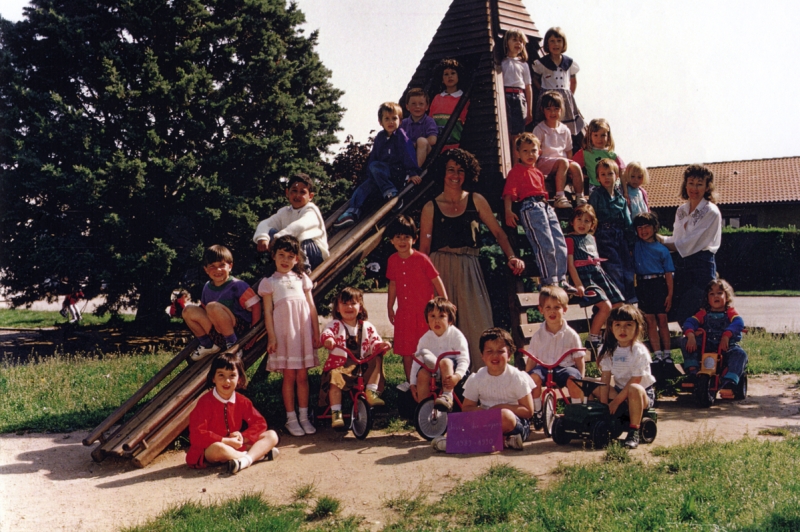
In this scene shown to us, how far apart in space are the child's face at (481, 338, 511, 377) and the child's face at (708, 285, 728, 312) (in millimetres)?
3118

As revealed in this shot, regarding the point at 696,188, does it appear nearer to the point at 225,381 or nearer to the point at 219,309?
the point at 219,309

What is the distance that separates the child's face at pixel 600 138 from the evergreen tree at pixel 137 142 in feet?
28.3

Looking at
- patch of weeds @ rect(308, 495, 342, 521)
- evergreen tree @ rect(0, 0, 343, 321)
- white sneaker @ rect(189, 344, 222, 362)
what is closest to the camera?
patch of weeds @ rect(308, 495, 342, 521)

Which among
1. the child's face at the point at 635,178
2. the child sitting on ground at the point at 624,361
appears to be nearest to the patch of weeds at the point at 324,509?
the child sitting on ground at the point at 624,361

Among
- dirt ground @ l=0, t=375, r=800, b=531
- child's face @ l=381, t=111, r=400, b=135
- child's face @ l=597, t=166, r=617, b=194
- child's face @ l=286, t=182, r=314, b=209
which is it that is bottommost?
dirt ground @ l=0, t=375, r=800, b=531

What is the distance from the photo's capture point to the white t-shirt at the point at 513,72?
973 cm

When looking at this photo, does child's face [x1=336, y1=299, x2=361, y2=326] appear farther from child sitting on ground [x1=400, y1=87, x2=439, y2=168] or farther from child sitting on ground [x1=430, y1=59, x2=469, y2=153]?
child sitting on ground [x1=430, y1=59, x2=469, y2=153]

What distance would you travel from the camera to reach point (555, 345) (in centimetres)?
653

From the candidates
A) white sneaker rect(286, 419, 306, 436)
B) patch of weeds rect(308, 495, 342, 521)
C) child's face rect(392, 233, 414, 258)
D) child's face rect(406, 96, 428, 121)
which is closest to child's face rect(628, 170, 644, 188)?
child's face rect(406, 96, 428, 121)

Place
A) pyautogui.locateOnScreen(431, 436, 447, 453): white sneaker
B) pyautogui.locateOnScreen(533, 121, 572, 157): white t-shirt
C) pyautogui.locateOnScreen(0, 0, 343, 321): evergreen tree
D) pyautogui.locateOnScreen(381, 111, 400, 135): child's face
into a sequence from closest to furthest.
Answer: pyautogui.locateOnScreen(431, 436, 447, 453): white sneaker
pyautogui.locateOnScreen(381, 111, 400, 135): child's face
pyautogui.locateOnScreen(533, 121, 572, 157): white t-shirt
pyautogui.locateOnScreen(0, 0, 343, 321): evergreen tree

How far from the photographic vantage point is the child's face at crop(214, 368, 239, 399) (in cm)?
575

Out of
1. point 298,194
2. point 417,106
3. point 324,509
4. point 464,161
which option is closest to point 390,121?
point 417,106

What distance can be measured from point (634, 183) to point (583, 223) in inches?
50.2

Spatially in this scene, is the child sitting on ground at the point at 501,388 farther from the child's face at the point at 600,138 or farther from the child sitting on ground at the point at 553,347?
the child's face at the point at 600,138
